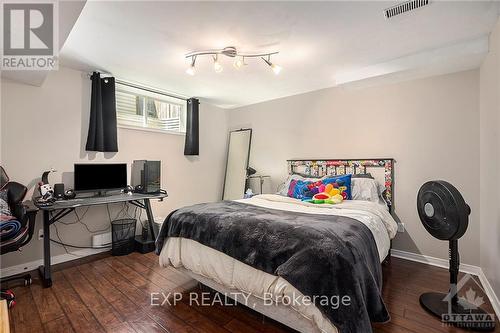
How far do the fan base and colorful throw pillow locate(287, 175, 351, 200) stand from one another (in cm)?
129

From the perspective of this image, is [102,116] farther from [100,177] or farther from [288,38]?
[288,38]

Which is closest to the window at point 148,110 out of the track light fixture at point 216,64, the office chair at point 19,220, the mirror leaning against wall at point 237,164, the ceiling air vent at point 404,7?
the mirror leaning against wall at point 237,164

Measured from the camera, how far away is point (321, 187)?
3117mm

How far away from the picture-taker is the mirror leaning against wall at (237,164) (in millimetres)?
4699

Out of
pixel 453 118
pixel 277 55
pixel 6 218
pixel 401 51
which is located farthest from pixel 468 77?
pixel 6 218

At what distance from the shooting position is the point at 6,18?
61.9 inches

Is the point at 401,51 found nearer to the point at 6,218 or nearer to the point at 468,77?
the point at 468,77

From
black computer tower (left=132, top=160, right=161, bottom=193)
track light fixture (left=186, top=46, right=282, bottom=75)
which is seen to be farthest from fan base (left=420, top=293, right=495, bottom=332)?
black computer tower (left=132, top=160, right=161, bottom=193)

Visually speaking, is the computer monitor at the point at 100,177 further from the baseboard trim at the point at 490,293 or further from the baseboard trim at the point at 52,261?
the baseboard trim at the point at 490,293

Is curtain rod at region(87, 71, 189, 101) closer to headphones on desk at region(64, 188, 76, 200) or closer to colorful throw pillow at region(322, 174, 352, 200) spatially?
headphones on desk at region(64, 188, 76, 200)

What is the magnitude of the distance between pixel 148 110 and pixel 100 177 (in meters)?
1.38

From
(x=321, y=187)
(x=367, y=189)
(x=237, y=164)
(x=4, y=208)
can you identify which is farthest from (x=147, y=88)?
(x=367, y=189)

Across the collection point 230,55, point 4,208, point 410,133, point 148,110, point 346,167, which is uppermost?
point 230,55

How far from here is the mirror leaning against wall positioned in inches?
185
